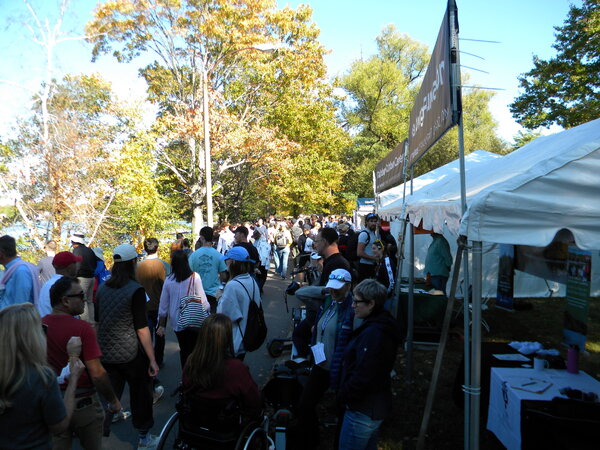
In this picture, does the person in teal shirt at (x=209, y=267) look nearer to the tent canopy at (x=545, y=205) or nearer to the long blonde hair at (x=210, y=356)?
the long blonde hair at (x=210, y=356)

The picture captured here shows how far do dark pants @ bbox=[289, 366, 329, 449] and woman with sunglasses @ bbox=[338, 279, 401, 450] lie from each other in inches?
22.8

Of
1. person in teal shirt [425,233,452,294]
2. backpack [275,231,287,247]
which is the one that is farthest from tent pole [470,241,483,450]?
backpack [275,231,287,247]

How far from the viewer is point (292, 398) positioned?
4.00 metres

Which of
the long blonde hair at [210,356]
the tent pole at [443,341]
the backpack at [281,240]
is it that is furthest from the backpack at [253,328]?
the backpack at [281,240]

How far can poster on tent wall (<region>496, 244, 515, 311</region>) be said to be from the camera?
8258 mm

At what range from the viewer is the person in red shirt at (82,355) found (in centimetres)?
280

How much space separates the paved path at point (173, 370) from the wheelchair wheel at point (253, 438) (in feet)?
5.35

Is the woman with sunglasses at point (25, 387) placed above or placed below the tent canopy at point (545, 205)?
below

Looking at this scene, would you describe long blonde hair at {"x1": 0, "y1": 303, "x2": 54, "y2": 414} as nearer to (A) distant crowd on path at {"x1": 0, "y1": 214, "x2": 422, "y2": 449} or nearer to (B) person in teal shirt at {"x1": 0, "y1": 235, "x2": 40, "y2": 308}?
(A) distant crowd on path at {"x1": 0, "y1": 214, "x2": 422, "y2": 449}

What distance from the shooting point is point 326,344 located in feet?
11.9

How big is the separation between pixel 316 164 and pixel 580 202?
85.6 ft

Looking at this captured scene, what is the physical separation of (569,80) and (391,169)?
969 centimetres

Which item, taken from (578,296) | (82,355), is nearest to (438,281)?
(578,296)

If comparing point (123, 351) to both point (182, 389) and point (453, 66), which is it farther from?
point (453, 66)
